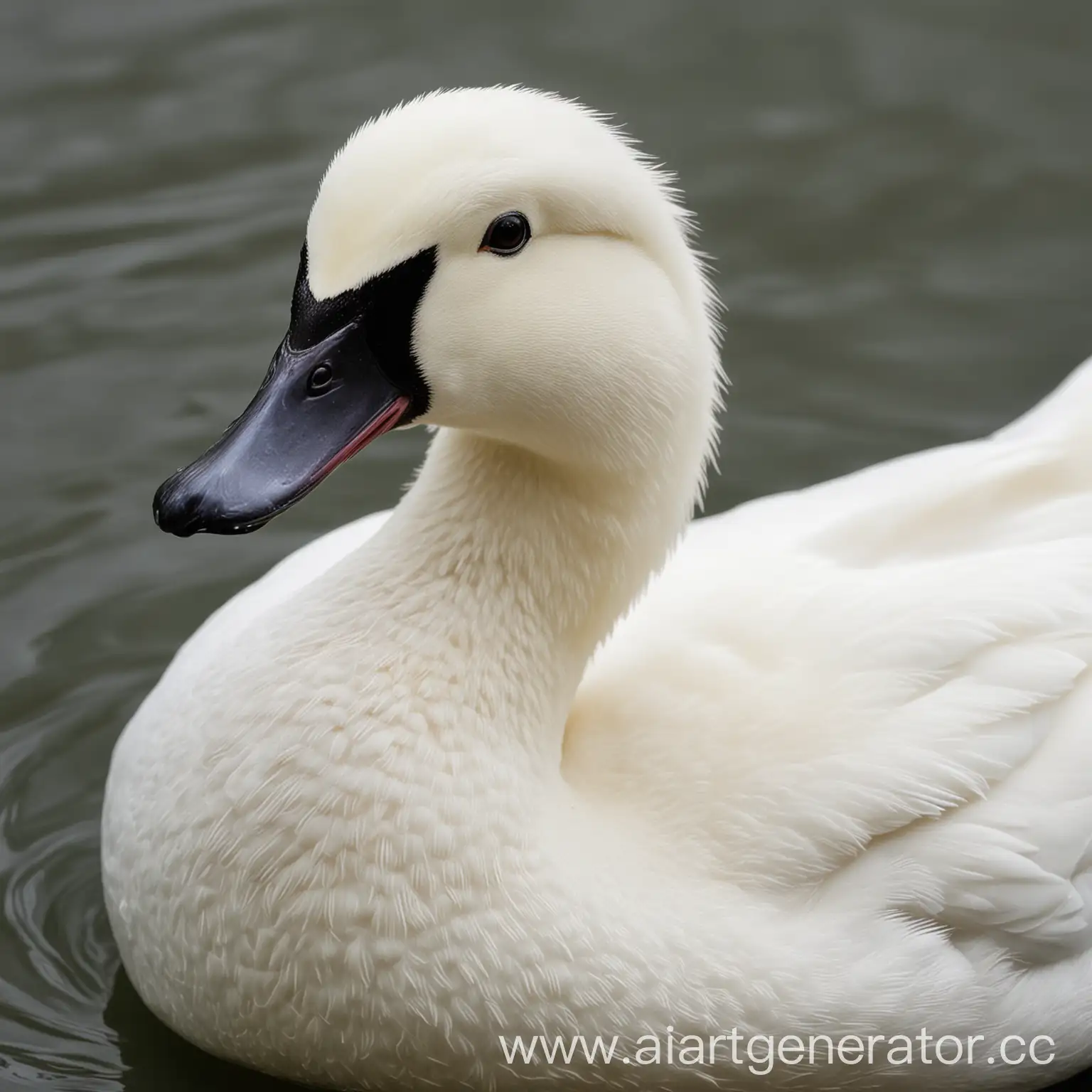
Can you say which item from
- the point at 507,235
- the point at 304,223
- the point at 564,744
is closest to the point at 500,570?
the point at 564,744

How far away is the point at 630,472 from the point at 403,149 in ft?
2.18

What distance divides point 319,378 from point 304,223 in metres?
3.14

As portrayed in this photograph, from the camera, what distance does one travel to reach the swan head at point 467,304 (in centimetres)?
284

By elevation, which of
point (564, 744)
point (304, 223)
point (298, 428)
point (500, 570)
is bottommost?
point (304, 223)

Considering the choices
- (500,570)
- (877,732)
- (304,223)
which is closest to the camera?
(500,570)

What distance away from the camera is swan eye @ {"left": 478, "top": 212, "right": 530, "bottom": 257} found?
2.90 meters

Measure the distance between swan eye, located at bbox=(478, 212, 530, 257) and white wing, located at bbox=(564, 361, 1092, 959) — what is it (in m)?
0.95

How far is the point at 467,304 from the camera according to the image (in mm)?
2930

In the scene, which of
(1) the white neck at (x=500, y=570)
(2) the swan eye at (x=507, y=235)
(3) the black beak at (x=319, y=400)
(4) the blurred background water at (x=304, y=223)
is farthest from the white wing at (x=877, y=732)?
(4) the blurred background water at (x=304, y=223)

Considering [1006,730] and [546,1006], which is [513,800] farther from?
[1006,730]

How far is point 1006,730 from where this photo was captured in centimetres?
349

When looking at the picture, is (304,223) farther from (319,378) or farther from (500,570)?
(319,378)

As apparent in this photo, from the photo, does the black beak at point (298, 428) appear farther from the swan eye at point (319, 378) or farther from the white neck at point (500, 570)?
the white neck at point (500, 570)

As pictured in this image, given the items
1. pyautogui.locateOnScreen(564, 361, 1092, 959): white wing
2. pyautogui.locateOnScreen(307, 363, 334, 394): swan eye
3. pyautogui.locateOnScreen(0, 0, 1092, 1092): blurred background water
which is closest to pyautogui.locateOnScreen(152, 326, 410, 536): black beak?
pyautogui.locateOnScreen(307, 363, 334, 394): swan eye
